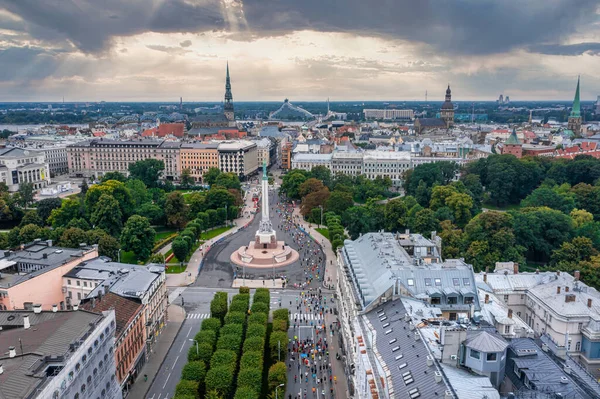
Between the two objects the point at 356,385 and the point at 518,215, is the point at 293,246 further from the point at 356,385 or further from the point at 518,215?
the point at 356,385

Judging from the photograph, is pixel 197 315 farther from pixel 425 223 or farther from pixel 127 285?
pixel 425 223

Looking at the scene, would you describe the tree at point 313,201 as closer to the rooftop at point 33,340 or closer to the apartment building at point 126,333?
the apartment building at point 126,333

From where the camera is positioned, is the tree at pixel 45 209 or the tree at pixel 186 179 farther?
the tree at pixel 186 179

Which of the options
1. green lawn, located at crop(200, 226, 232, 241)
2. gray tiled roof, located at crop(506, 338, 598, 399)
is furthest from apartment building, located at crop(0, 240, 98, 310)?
gray tiled roof, located at crop(506, 338, 598, 399)

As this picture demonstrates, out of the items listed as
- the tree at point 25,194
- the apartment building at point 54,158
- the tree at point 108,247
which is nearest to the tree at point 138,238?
the tree at point 108,247

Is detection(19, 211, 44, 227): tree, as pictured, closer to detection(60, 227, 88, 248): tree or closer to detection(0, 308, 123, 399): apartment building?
detection(60, 227, 88, 248): tree

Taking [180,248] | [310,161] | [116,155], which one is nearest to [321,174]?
[310,161]
